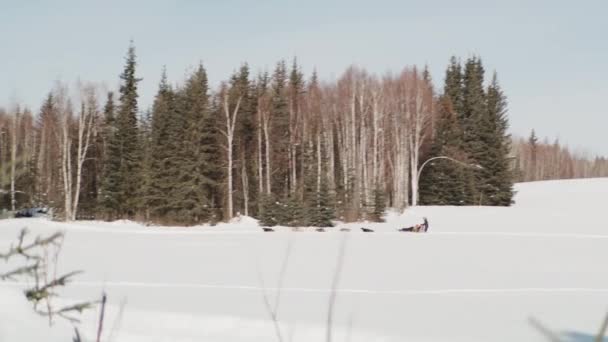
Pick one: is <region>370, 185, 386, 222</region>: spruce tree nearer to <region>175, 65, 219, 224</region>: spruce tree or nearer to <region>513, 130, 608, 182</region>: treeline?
<region>175, 65, 219, 224</region>: spruce tree

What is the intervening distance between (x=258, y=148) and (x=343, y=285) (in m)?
28.9

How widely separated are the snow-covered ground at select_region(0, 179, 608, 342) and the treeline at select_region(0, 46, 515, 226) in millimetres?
13135

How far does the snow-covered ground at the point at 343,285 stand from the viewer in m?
6.23

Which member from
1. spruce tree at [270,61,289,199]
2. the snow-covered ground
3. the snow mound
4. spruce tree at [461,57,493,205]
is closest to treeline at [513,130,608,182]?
spruce tree at [461,57,493,205]

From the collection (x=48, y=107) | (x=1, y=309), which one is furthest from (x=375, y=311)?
(x=48, y=107)

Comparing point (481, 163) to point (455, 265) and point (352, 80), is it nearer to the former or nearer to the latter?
point (352, 80)

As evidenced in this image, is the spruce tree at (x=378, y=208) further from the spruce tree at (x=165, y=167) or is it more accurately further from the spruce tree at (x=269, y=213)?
the spruce tree at (x=165, y=167)

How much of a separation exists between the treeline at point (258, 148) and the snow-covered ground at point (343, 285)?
13.1m

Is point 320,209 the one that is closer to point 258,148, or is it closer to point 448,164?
point 258,148

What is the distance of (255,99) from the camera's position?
39.6m

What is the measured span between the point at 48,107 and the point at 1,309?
45.5m

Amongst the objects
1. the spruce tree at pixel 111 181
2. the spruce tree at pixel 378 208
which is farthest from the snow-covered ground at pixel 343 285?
the spruce tree at pixel 111 181

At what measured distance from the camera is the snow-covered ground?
6.23 meters

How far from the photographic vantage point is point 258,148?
37.8m
